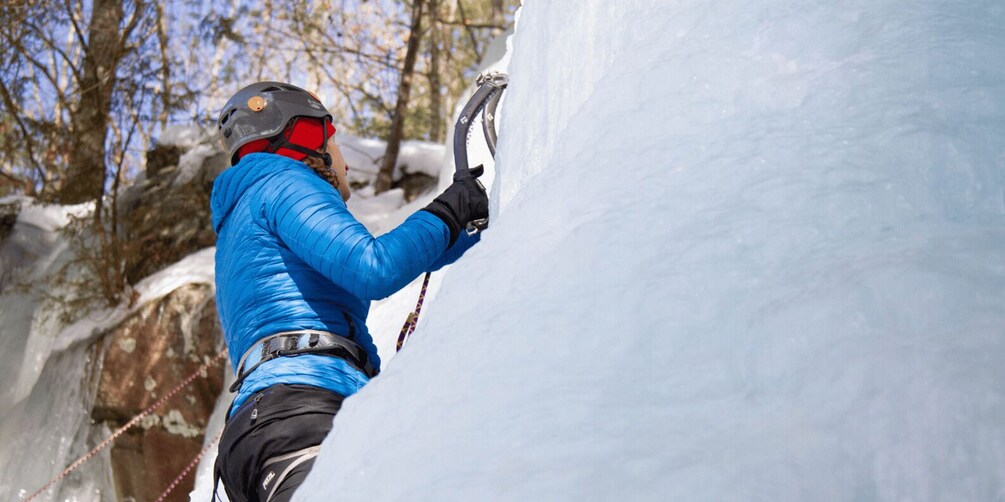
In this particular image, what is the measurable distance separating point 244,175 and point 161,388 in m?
5.69

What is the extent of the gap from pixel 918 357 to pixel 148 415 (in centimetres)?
718

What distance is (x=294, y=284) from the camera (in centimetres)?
198

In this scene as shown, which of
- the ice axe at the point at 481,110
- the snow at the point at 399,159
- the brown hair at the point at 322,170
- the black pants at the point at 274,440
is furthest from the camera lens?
the snow at the point at 399,159

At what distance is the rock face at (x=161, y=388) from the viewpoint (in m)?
7.19

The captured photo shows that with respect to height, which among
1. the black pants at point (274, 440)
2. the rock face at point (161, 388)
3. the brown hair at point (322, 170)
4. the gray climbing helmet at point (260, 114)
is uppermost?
the gray climbing helmet at point (260, 114)

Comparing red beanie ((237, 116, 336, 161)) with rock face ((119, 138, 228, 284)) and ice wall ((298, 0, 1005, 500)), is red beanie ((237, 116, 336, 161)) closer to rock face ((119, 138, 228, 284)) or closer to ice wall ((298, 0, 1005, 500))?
ice wall ((298, 0, 1005, 500))

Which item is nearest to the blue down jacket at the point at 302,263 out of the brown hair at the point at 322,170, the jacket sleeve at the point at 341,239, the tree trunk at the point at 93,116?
the jacket sleeve at the point at 341,239

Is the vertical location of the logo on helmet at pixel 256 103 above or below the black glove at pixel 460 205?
above

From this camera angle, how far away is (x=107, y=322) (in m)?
7.75

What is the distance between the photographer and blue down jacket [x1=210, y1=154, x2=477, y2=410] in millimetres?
1866

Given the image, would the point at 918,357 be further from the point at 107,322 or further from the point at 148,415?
the point at 107,322

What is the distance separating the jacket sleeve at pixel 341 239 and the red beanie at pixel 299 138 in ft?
0.79

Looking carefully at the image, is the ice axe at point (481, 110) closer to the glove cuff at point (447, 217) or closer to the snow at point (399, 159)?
the glove cuff at point (447, 217)

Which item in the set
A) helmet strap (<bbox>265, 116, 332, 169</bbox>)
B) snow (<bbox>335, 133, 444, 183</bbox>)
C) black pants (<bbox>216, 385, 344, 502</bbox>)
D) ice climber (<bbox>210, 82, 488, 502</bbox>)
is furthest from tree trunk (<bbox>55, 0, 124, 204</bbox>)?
black pants (<bbox>216, 385, 344, 502</bbox>)
